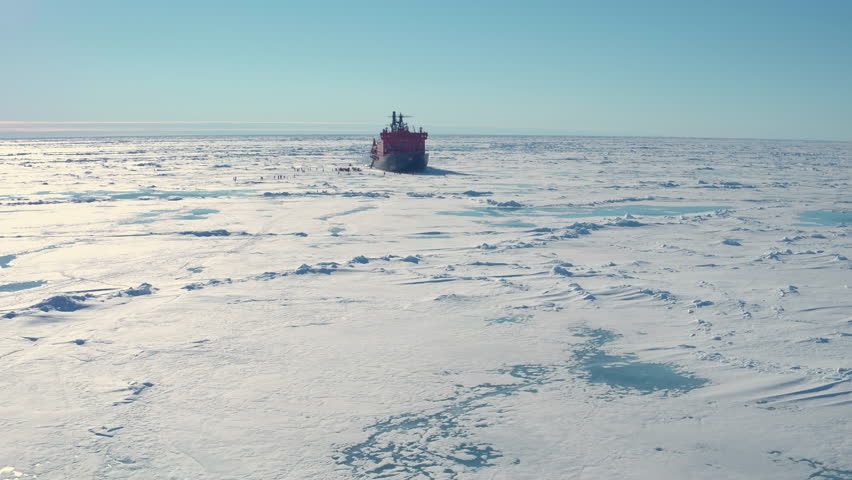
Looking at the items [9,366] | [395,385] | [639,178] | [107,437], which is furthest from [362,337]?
[639,178]

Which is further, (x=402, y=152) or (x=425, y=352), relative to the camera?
(x=402, y=152)

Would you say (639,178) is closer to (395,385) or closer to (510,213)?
(510,213)

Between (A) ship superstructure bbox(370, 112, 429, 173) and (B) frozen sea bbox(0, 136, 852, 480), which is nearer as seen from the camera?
(B) frozen sea bbox(0, 136, 852, 480)

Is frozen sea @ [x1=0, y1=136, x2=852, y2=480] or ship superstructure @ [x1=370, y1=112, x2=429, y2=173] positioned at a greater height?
ship superstructure @ [x1=370, y1=112, x2=429, y2=173]
